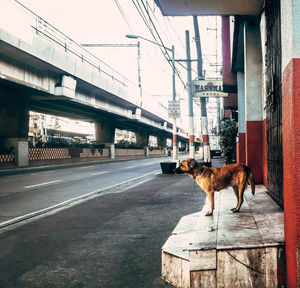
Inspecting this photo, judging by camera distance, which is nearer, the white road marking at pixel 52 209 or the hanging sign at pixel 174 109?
the white road marking at pixel 52 209

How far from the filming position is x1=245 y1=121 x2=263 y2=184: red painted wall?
770 centimetres

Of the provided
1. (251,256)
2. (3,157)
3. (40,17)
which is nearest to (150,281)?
(251,256)

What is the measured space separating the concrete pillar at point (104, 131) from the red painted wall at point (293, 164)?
4168cm

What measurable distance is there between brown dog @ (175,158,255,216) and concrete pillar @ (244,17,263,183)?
3.60 metres

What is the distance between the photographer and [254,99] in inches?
320

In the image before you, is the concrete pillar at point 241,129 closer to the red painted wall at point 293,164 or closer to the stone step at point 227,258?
the stone step at point 227,258

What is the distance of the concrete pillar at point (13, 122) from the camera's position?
79.7 feet

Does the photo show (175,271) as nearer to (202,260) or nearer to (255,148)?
(202,260)

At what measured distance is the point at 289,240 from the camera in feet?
8.57

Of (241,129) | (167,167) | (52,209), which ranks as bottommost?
(52,209)

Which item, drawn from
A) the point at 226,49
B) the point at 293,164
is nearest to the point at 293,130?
the point at 293,164

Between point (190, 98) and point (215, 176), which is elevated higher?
point (190, 98)

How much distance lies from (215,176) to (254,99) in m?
4.76

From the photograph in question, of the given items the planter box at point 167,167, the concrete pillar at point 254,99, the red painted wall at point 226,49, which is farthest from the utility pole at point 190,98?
the concrete pillar at point 254,99
